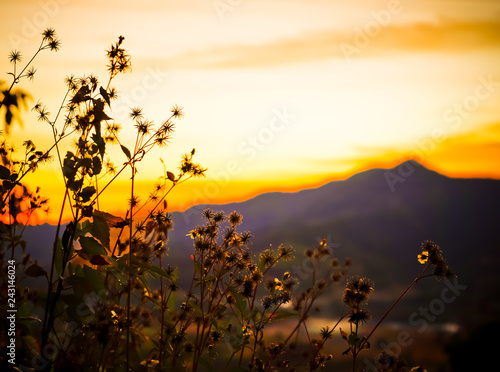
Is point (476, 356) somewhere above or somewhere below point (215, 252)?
below

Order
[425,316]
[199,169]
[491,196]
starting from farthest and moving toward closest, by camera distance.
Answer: [491,196] < [199,169] < [425,316]

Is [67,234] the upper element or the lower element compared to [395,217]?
lower

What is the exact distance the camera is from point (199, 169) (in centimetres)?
302

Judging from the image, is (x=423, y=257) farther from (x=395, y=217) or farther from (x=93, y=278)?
(x=395, y=217)

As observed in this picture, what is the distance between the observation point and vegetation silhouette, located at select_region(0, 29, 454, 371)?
97.6 inches

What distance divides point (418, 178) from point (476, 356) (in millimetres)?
27739

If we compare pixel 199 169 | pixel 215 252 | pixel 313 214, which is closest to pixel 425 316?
pixel 215 252

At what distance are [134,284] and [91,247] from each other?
69cm

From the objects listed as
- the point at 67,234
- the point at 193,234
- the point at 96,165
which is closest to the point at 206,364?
the point at 193,234

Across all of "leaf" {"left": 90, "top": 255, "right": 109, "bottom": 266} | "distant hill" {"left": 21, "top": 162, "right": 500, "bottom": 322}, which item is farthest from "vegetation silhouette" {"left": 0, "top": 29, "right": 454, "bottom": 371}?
"distant hill" {"left": 21, "top": 162, "right": 500, "bottom": 322}

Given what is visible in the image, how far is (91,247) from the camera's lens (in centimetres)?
249

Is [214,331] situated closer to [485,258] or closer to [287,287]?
[287,287]

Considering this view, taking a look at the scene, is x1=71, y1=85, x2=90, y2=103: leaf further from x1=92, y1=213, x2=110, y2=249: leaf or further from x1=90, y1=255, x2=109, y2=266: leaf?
x1=90, y1=255, x2=109, y2=266: leaf

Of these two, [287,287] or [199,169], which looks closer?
[199,169]
